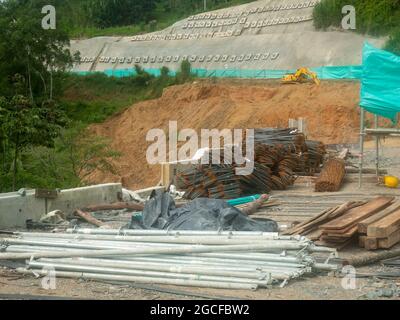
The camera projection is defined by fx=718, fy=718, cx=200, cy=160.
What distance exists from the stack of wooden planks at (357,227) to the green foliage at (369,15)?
4902 centimetres

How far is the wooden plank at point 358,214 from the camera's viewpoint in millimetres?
9273

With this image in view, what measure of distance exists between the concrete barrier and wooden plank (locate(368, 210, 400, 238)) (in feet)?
18.9

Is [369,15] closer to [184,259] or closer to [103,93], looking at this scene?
[103,93]

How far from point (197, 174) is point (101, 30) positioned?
71643mm

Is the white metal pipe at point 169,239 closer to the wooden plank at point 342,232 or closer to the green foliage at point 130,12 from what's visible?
the wooden plank at point 342,232

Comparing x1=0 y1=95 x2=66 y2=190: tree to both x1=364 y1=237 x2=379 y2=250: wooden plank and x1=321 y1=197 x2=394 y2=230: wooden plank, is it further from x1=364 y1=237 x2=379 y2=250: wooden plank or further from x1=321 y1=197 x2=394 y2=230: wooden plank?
x1=364 y1=237 x2=379 y2=250: wooden plank

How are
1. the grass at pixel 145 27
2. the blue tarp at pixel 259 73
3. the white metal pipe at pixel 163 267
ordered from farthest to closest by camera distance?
1. the grass at pixel 145 27
2. the blue tarp at pixel 259 73
3. the white metal pipe at pixel 163 267

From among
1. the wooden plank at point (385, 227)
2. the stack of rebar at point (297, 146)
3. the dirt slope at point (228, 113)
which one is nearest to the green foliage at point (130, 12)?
the dirt slope at point (228, 113)

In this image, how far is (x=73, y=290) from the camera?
25.3ft

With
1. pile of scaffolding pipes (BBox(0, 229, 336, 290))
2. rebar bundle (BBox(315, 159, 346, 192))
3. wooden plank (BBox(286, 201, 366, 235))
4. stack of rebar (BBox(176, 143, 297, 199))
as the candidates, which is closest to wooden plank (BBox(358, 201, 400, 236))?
wooden plank (BBox(286, 201, 366, 235))

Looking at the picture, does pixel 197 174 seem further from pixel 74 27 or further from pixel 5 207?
pixel 74 27

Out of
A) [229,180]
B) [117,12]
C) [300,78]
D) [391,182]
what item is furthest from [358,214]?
[117,12]

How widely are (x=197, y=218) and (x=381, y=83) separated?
20.5 feet
